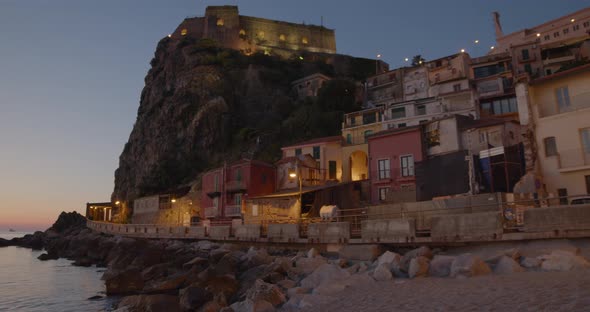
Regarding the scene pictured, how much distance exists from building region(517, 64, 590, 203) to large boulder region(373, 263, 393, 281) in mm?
15006

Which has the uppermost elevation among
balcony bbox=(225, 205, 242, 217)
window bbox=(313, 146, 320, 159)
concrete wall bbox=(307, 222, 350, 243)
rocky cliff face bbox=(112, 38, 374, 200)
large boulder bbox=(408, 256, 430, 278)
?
rocky cliff face bbox=(112, 38, 374, 200)

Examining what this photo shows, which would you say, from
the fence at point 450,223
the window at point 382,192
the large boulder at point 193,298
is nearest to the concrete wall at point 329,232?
the fence at point 450,223

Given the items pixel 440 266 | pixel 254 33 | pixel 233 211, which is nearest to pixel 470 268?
pixel 440 266

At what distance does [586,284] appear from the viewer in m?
10.0

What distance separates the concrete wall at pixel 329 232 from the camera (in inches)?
888

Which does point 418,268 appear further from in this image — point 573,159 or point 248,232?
point 248,232

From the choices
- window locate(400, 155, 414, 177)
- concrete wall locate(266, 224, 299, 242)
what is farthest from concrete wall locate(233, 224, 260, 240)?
window locate(400, 155, 414, 177)

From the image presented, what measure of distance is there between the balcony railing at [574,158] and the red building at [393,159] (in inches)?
447

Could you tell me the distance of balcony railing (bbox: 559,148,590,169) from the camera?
23.6 m

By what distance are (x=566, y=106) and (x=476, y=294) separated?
2013 cm

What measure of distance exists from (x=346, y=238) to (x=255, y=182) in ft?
75.4

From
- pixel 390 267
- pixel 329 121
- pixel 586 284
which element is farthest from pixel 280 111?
pixel 586 284

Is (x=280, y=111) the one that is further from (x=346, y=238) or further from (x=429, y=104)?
(x=346, y=238)

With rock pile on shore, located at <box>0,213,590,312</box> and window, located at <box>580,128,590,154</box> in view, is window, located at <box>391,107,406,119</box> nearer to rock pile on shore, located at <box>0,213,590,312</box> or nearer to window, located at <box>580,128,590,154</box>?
window, located at <box>580,128,590,154</box>
